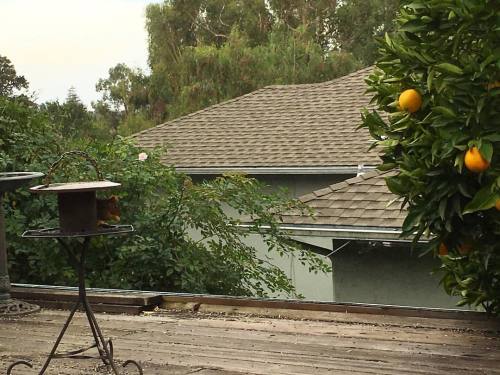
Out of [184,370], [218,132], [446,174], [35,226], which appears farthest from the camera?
[218,132]

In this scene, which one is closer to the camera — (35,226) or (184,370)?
(184,370)

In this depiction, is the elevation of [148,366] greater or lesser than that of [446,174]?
lesser

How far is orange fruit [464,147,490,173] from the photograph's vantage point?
385 centimetres

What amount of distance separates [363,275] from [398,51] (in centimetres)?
659

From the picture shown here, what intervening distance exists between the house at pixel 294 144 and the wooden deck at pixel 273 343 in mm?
4852

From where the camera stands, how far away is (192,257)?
7.66 m

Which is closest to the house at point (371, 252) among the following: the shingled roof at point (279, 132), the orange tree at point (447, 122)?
the shingled roof at point (279, 132)

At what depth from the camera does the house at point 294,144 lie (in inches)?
525

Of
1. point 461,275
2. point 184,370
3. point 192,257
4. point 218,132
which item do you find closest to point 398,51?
point 461,275

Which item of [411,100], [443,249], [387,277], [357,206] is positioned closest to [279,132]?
[357,206]

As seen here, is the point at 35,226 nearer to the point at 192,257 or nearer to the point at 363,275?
the point at 192,257

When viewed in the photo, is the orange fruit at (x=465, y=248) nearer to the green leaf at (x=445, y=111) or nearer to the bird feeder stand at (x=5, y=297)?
the green leaf at (x=445, y=111)

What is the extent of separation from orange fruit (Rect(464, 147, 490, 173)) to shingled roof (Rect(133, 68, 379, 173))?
31.1 feet

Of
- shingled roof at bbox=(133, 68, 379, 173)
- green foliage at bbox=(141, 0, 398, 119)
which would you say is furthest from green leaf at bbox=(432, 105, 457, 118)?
green foliage at bbox=(141, 0, 398, 119)
